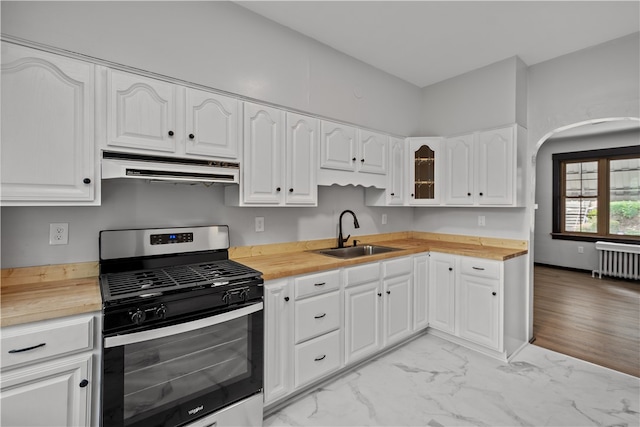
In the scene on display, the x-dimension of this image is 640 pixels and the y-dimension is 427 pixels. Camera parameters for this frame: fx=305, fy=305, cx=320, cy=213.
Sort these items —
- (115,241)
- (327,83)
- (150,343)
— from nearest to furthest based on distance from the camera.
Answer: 1. (150,343)
2. (115,241)
3. (327,83)

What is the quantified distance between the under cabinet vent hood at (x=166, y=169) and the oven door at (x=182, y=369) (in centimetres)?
83

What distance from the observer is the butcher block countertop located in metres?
1.31

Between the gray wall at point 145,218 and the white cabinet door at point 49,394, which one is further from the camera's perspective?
the gray wall at point 145,218

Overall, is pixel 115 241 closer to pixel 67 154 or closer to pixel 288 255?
pixel 67 154

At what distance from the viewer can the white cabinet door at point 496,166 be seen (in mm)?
2984

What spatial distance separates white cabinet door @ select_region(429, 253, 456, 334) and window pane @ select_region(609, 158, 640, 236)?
17.1ft

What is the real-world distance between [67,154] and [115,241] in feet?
1.82

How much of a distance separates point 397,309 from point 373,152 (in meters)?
1.55

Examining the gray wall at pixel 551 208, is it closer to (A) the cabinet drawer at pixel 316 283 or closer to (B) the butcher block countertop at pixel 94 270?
(B) the butcher block countertop at pixel 94 270

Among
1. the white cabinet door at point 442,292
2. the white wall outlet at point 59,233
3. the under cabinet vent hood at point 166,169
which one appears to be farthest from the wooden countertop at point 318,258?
the white wall outlet at point 59,233

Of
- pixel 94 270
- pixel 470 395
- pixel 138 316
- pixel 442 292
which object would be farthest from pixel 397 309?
pixel 94 270

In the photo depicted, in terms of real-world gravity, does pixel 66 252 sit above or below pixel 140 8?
below

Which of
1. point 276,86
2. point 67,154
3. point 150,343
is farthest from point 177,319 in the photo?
point 276,86

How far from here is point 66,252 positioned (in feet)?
5.76
